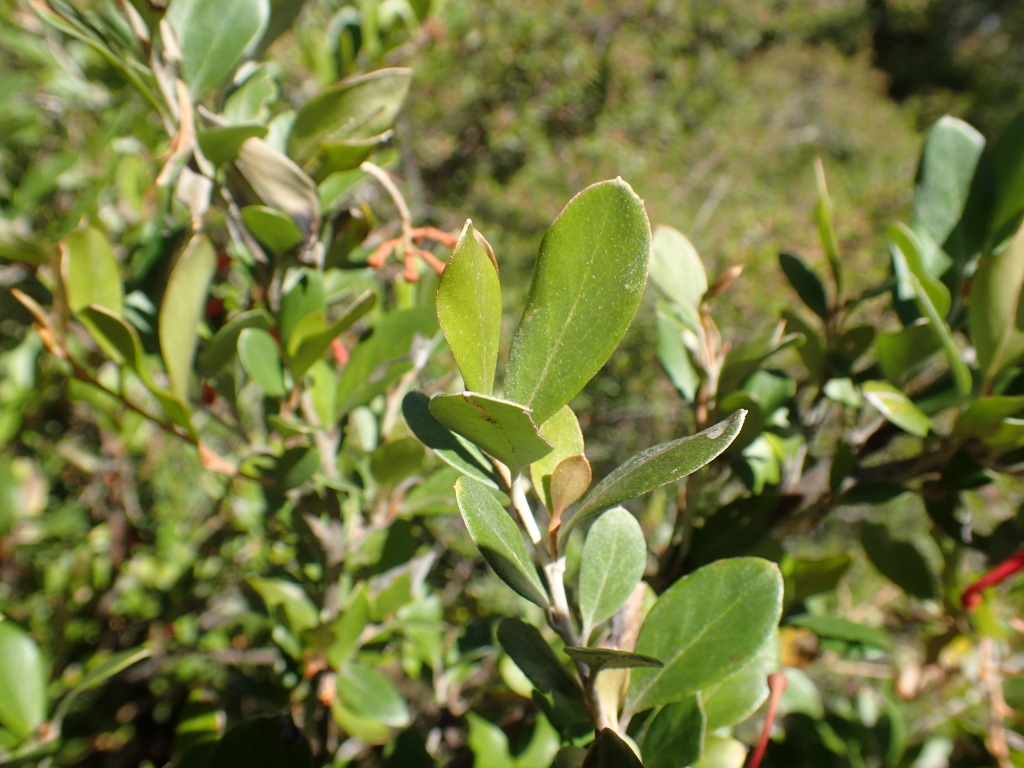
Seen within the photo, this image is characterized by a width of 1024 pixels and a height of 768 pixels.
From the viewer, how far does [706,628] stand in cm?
33

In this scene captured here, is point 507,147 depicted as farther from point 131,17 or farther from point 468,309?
point 468,309

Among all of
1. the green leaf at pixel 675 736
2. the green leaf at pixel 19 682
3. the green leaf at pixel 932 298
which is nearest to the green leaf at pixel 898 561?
the green leaf at pixel 932 298

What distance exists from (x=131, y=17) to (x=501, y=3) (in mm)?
3379

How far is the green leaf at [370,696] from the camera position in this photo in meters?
0.57

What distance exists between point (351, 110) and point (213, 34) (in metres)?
0.09

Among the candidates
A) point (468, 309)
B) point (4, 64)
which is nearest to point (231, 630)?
point (468, 309)

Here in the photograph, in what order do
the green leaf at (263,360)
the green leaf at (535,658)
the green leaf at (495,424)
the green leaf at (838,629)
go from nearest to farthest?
the green leaf at (495,424) → the green leaf at (535,658) → the green leaf at (263,360) → the green leaf at (838,629)

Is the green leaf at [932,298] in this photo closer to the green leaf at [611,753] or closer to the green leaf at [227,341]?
the green leaf at [611,753]

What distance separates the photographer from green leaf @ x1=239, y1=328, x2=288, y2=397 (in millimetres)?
446

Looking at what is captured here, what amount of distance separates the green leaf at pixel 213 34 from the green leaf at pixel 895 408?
0.43 metres

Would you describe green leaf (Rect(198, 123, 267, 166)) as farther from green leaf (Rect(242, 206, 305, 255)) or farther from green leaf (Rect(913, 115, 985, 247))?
green leaf (Rect(913, 115, 985, 247))

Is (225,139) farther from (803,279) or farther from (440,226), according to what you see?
(440,226)

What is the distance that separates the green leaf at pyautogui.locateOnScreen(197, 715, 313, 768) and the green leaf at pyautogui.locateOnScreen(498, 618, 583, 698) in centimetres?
22

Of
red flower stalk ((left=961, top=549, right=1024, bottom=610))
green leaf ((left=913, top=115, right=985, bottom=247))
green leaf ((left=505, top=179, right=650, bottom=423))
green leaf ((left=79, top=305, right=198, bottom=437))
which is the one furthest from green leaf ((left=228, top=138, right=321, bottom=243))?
red flower stalk ((left=961, top=549, right=1024, bottom=610))
